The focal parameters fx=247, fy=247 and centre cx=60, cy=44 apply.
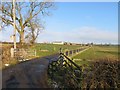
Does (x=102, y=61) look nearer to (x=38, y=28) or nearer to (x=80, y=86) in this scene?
(x=80, y=86)

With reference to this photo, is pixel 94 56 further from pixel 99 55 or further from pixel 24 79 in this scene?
pixel 24 79

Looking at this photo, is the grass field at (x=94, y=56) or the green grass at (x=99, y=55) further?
the green grass at (x=99, y=55)

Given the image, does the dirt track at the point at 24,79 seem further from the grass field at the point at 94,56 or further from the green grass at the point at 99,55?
the green grass at the point at 99,55

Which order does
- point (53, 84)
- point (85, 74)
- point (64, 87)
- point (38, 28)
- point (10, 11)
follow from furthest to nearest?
point (38, 28) → point (10, 11) → point (53, 84) → point (64, 87) → point (85, 74)

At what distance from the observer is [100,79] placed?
289 inches

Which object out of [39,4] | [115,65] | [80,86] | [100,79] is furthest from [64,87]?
[39,4]

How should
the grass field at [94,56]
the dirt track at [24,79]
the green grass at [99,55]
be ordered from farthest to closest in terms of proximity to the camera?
the dirt track at [24,79]
the green grass at [99,55]
the grass field at [94,56]

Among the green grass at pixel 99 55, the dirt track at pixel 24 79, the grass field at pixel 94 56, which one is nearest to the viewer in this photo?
the grass field at pixel 94 56

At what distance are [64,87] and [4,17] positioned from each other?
3604 centimetres

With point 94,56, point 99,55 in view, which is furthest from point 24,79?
point 99,55

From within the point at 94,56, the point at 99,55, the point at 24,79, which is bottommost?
the point at 24,79

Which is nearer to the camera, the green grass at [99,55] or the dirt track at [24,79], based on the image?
the green grass at [99,55]

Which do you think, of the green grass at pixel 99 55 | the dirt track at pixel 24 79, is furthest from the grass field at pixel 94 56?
the dirt track at pixel 24 79

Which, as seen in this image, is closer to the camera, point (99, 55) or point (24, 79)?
point (24, 79)
